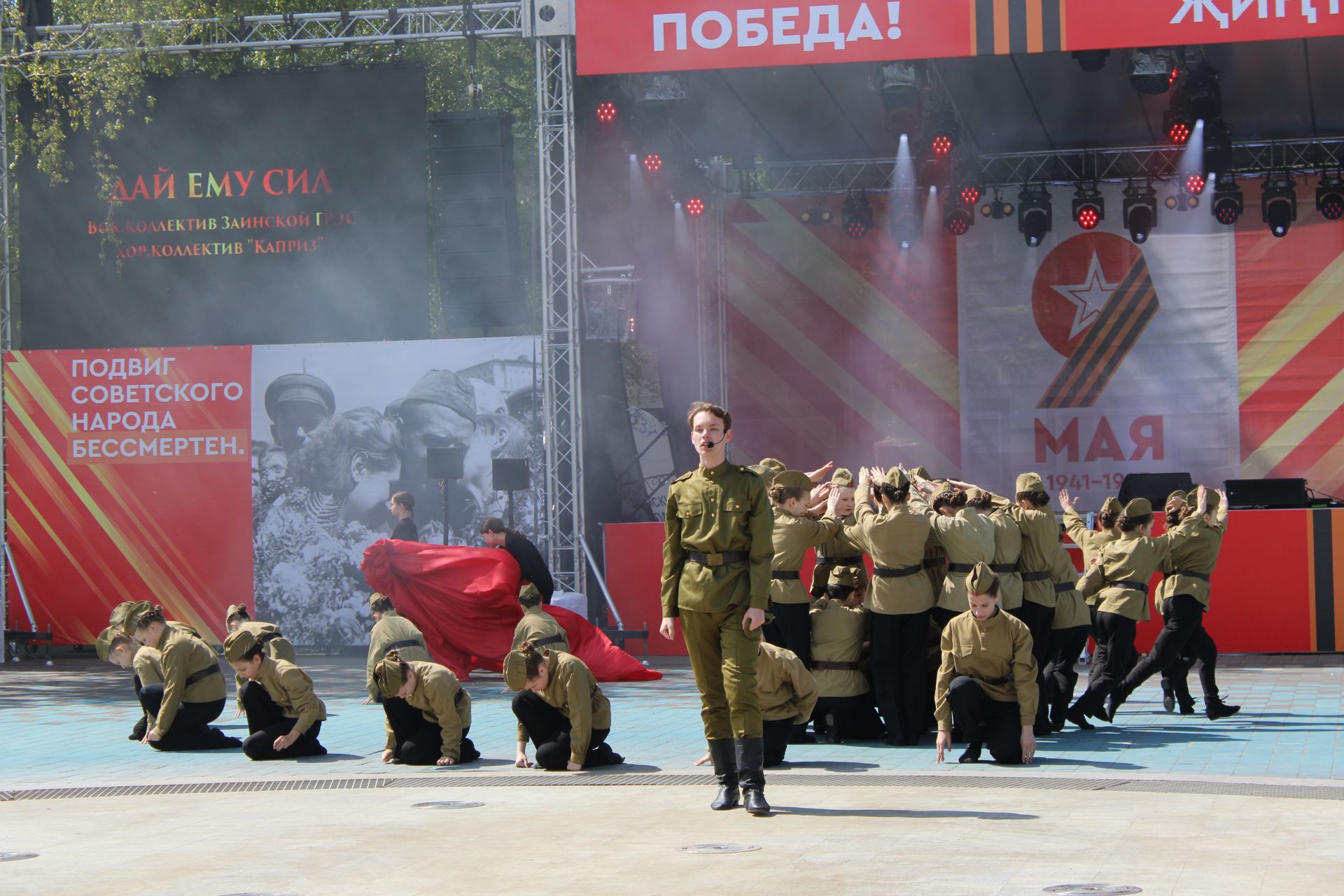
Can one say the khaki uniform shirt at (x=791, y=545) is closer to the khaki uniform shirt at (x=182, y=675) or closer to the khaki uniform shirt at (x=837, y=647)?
the khaki uniform shirt at (x=837, y=647)

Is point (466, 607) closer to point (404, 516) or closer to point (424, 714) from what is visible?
point (404, 516)

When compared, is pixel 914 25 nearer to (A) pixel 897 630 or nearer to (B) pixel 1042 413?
(A) pixel 897 630

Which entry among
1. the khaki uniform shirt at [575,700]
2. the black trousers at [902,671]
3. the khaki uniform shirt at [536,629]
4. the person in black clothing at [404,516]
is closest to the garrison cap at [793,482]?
the black trousers at [902,671]

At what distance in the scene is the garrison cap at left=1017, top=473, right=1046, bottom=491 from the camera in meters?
9.52

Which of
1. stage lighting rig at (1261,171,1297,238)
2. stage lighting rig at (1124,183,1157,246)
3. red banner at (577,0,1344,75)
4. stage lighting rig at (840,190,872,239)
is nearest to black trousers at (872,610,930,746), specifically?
→ red banner at (577,0,1344,75)

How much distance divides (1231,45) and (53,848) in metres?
13.2

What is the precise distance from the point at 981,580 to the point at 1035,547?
183 cm

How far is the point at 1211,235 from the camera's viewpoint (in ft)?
67.2

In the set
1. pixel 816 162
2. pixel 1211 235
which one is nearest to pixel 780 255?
pixel 816 162

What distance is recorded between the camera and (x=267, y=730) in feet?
29.5

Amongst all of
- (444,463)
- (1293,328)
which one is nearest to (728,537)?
(444,463)

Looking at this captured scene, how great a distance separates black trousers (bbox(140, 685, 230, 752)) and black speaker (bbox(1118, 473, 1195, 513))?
431 inches

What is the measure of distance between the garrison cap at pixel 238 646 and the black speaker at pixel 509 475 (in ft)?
19.5

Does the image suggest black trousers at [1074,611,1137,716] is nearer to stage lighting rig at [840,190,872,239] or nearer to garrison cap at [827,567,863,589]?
garrison cap at [827,567,863,589]
